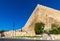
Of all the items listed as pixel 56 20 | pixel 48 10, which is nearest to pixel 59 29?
pixel 56 20

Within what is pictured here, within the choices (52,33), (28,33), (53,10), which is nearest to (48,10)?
(53,10)

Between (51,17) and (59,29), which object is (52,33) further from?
(51,17)

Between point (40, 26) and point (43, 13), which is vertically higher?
point (43, 13)

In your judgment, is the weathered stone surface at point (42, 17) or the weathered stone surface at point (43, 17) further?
the weathered stone surface at point (43, 17)

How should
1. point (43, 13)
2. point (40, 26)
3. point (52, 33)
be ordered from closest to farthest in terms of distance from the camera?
point (52, 33)
point (40, 26)
point (43, 13)

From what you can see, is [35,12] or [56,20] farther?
[35,12]

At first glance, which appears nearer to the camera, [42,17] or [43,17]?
[43,17]

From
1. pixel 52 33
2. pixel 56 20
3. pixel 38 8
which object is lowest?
pixel 52 33

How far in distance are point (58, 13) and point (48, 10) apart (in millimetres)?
6218

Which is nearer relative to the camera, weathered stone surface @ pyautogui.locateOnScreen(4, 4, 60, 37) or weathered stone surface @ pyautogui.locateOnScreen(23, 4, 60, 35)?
weathered stone surface @ pyautogui.locateOnScreen(4, 4, 60, 37)

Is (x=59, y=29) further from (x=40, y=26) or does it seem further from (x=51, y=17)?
(x=51, y=17)

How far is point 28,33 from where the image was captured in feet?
391

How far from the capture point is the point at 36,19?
134 m

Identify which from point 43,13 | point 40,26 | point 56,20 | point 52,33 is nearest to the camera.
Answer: point 52,33
